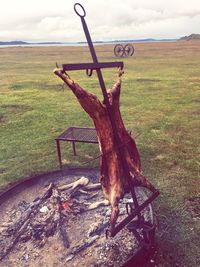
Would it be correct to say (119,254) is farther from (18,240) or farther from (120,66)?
(120,66)

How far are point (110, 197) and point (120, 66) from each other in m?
1.84

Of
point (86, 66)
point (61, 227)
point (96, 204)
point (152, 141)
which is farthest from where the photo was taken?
point (152, 141)

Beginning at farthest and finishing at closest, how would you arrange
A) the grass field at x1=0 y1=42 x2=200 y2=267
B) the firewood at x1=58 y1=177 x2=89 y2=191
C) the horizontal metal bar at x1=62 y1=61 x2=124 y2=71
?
the firewood at x1=58 y1=177 x2=89 y2=191 → the grass field at x1=0 y1=42 x2=200 y2=267 → the horizontal metal bar at x1=62 y1=61 x2=124 y2=71

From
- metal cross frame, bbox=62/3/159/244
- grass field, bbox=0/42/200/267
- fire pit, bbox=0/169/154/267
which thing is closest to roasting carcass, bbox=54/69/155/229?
metal cross frame, bbox=62/3/159/244

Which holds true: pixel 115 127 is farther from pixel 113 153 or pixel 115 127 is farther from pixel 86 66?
pixel 86 66

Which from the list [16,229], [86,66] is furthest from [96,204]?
[86,66]

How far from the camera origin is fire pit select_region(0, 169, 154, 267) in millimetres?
4637

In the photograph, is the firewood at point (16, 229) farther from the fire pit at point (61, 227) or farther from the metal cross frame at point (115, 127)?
the metal cross frame at point (115, 127)

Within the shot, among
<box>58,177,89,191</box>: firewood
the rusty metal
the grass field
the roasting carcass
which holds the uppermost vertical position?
the rusty metal

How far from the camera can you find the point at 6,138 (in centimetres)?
1048

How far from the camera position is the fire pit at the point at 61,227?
15.2ft

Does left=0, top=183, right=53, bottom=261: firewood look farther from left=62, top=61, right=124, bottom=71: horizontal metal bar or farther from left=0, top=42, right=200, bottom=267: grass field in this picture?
left=62, top=61, right=124, bottom=71: horizontal metal bar

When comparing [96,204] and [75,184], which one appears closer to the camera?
[96,204]

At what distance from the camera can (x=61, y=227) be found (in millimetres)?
5199
